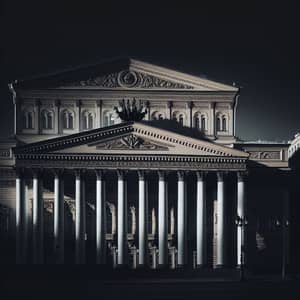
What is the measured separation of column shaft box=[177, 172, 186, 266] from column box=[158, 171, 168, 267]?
70 cm

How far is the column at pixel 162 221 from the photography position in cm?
4494

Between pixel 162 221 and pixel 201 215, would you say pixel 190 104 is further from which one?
pixel 162 221

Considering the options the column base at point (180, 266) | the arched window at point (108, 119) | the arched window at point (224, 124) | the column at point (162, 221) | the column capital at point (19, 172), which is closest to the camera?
the column base at point (180, 266)

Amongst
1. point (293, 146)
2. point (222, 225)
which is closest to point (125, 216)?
point (222, 225)

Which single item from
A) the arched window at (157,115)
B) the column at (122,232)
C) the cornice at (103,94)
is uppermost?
the cornice at (103,94)

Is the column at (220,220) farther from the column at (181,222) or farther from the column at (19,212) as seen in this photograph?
the column at (19,212)

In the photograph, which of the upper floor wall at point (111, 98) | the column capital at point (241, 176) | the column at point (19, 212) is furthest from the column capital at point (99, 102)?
the column capital at point (241, 176)

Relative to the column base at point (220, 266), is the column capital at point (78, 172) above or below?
above

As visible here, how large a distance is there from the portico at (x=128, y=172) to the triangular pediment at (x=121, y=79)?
20.8 feet

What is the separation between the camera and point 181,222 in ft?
149

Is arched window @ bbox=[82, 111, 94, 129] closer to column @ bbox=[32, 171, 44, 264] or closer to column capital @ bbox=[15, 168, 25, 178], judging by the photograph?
column @ bbox=[32, 171, 44, 264]

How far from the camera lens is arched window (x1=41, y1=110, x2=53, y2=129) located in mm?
51062

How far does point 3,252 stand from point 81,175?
6009mm

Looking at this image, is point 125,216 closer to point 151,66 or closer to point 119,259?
point 119,259
